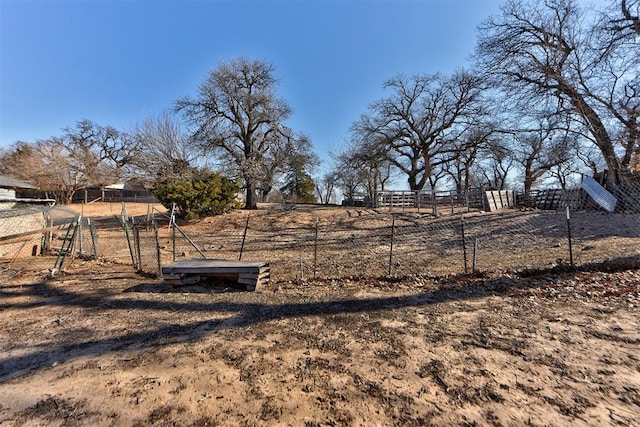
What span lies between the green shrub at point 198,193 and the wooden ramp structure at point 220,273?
11.4 meters

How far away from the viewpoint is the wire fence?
23.2 ft

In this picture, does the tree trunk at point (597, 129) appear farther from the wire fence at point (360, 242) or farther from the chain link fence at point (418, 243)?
the chain link fence at point (418, 243)

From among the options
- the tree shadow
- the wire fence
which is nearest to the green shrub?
the wire fence

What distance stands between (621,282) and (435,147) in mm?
21424

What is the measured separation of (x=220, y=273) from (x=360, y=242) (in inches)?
263

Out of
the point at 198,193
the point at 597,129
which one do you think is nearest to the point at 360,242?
the point at 198,193

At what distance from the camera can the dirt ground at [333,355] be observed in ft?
7.62

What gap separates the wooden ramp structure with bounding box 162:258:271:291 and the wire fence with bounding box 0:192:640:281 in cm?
89

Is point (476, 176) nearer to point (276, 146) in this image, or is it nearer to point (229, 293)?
point (276, 146)

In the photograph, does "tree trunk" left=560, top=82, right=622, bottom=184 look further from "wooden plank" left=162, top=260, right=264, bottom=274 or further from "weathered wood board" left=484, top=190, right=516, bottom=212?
"wooden plank" left=162, top=260, right=264, bottom=274

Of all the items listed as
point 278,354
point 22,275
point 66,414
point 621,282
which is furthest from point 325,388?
point 22,275

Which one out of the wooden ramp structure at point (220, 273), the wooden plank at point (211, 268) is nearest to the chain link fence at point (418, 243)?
the wooden ramp structure at point (220, 273)

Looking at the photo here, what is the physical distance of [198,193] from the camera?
16.5 metres

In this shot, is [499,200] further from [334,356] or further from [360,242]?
[334,356]
